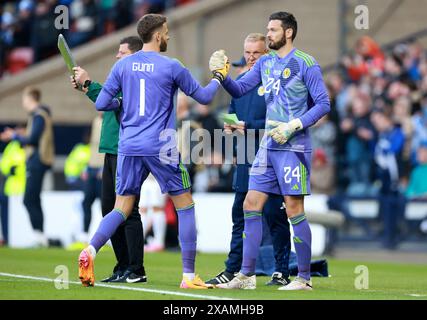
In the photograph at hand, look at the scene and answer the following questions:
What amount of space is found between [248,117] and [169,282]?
184 centimetres

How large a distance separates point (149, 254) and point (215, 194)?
7.56 ft

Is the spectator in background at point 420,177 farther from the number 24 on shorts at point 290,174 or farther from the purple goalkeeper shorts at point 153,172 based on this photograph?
A: the purple goalkeeper shorts at point 153,172

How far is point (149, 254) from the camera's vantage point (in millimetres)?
18484

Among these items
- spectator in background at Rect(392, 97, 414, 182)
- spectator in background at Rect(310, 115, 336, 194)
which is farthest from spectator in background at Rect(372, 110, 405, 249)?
spectator in background at Rect(310, 115, 336, 194)

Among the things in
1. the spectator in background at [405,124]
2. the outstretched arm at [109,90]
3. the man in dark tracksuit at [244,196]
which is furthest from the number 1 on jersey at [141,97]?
the spectator in background at [405,124]

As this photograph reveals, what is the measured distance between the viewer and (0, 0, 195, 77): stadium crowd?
28.3 m

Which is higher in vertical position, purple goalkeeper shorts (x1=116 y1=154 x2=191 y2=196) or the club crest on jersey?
the club crest on jersey

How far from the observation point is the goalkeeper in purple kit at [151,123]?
432 inches

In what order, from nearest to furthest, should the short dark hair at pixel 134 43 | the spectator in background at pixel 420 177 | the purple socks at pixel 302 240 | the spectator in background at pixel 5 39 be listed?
the purple socks at pixel 302 240 → the short dark hair at pixel 134 43 → the spectator in background at pixel 420 177 → the spectator in background at pixel 5 39

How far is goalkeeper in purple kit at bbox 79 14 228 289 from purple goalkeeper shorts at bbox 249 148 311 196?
697 mm

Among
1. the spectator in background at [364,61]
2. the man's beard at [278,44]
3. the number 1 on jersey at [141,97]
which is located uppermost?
the spectator in background at [364,61]

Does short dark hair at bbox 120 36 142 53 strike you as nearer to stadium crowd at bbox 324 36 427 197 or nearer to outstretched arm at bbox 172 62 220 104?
outstretched arm at bbox 172 62 220 104

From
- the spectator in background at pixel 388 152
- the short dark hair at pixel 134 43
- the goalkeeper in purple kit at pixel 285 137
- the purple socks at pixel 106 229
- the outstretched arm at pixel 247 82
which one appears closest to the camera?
the purple socks at pixel 106 229

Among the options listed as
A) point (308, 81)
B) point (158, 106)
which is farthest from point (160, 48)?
point (308, 81)
